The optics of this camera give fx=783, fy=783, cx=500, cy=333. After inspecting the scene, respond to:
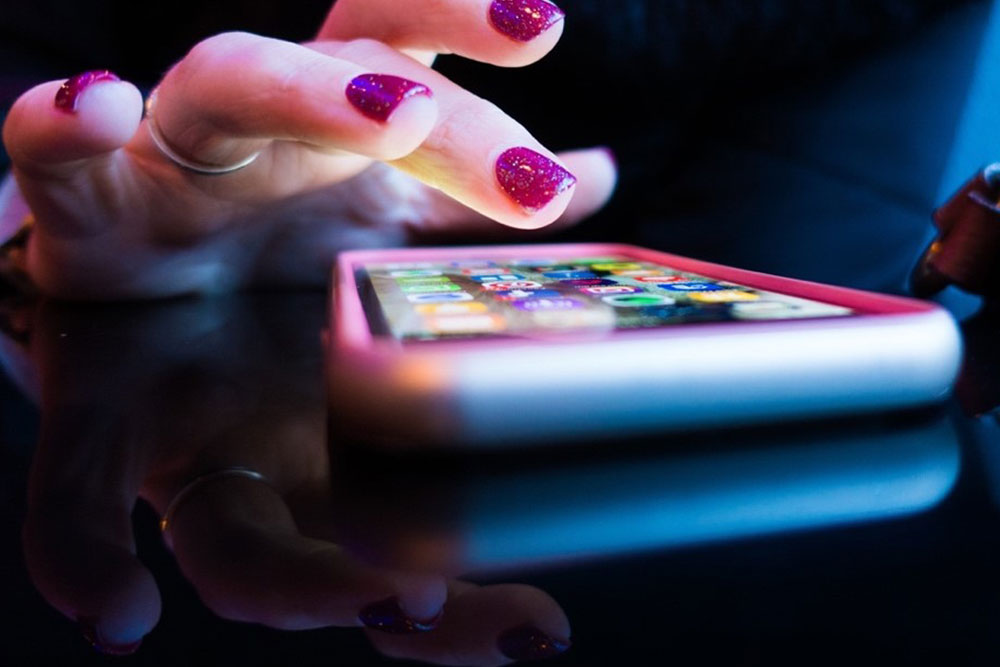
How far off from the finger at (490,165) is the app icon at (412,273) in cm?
6

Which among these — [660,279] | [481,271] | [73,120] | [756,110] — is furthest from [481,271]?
[756,110]

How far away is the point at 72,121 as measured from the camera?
1.23ft

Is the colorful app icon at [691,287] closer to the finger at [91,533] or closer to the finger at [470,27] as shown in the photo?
the finger at [470,27]

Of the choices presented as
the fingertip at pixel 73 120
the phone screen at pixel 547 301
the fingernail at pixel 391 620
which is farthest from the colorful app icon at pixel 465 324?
the fingertip at pixel 73 120

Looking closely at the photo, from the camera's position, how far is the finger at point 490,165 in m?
0.32

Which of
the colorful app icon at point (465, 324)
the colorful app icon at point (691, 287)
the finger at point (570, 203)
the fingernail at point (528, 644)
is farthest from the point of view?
the finger at point (570, 203)

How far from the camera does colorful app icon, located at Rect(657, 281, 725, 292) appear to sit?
355 mm

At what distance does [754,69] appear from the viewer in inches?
28.3

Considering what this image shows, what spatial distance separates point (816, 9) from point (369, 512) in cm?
63

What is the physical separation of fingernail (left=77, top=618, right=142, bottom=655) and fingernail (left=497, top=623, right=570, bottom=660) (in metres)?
0.07

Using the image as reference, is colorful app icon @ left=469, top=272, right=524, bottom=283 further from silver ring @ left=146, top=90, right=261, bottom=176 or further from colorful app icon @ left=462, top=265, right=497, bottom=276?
silver ring @ left=146, top=90, right=261, bottom=176

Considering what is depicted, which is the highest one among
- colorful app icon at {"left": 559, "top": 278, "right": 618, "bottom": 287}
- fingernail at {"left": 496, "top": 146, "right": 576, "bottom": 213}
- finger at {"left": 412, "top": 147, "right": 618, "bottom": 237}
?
fingernail at {"left": 496, "top": 146, "right": 576, "bottom": 213}

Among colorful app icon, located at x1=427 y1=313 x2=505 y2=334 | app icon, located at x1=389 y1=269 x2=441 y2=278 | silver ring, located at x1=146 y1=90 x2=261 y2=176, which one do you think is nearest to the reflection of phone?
colorful app icon, located at x1=427 y1=313 x2=505 y2=334

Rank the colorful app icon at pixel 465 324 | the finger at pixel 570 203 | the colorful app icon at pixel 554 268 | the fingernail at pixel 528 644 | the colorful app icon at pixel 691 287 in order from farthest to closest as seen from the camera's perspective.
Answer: the finger at pixel 570 203 → the colorful app icon at pixel 554 268 → the colorful app icon at pixel 691 287 → the colorful app icon at pixel 465 324 → the fingernail at pixel 528 644
